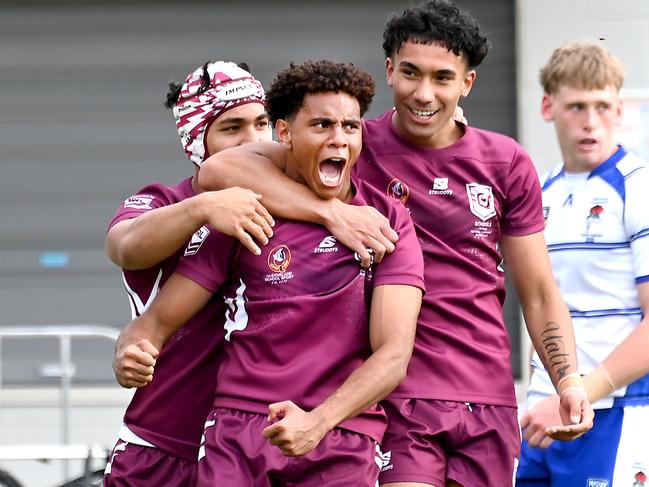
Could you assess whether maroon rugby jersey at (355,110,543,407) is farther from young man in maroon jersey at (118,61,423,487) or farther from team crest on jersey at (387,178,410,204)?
young man in maroon jersey at (118,61,423,487)

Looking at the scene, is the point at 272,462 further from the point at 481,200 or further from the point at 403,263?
the point at 481,200

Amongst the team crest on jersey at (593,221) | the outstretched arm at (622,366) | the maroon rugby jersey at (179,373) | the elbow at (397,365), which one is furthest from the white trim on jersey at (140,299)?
the team crest on jersey at (593,221)

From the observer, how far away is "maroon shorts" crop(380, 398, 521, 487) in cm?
435

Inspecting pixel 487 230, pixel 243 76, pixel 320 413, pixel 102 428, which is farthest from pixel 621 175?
pixel 102 428

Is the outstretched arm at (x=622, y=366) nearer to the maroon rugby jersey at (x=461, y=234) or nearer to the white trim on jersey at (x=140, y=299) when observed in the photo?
the maroon rugby jersey at (x=461, y=234)

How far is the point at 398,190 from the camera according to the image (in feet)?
14.8

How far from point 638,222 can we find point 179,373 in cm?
171

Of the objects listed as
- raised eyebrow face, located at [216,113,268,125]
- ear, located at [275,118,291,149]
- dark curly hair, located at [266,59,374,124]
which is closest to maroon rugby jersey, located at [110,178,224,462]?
raised eyebrow face, located at [216,113,268,125]

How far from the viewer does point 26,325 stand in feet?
34.5

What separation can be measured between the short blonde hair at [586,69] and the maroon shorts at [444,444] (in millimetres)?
1459

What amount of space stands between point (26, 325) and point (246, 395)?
679cm

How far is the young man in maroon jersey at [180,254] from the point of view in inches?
162

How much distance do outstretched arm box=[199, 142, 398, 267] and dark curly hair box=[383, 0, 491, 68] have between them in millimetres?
551

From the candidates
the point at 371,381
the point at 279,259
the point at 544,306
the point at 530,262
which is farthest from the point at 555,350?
the point at 279,259
